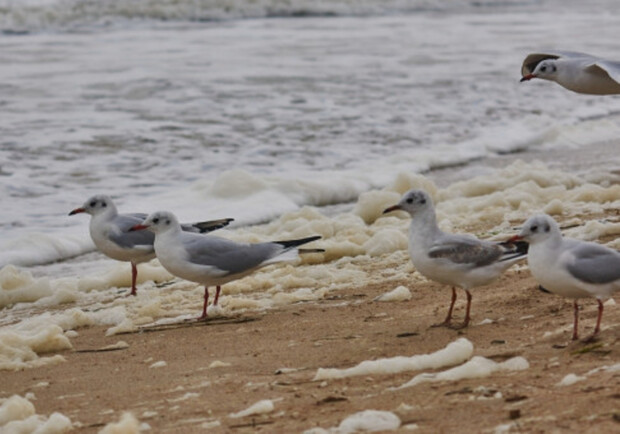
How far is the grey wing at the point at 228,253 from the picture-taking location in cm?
642

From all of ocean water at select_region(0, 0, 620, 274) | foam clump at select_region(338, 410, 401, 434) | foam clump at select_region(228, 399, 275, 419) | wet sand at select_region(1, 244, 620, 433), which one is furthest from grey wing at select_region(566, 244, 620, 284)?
ocean water at select_region(0, 0, 620, 274)

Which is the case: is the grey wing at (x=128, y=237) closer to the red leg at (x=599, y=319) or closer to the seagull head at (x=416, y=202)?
the seagull head at (x=416, y=202)

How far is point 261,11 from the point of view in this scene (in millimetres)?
31344

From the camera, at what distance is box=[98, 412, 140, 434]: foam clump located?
4.02m

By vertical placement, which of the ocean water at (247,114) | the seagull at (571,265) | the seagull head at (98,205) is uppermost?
the seagull at (571,265)

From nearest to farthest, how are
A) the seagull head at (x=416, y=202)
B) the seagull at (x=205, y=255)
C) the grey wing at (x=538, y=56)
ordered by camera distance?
the seagull head at (x=416, y=202) < the seagull at (x=205, y=255) < the grey wing at (x=538, y=56)

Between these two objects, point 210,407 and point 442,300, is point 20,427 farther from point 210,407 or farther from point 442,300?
point 442,300

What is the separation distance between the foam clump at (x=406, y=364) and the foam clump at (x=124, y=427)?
847mm

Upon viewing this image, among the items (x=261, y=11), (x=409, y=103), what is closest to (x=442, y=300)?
(x=409, y=103)

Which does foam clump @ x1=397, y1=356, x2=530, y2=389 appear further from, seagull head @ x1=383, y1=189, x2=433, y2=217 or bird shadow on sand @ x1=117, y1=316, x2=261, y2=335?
bird shadow on sand @ x1=117, y1=316, x2=261, y2=335

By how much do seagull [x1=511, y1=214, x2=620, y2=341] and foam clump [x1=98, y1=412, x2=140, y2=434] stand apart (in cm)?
193

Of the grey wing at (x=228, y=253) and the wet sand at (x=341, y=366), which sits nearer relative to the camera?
the wet sand at (x=341, y=366)

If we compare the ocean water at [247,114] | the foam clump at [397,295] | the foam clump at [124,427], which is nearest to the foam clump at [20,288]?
the ocean water at [247,114]

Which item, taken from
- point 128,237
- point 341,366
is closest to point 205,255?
point 128,237
